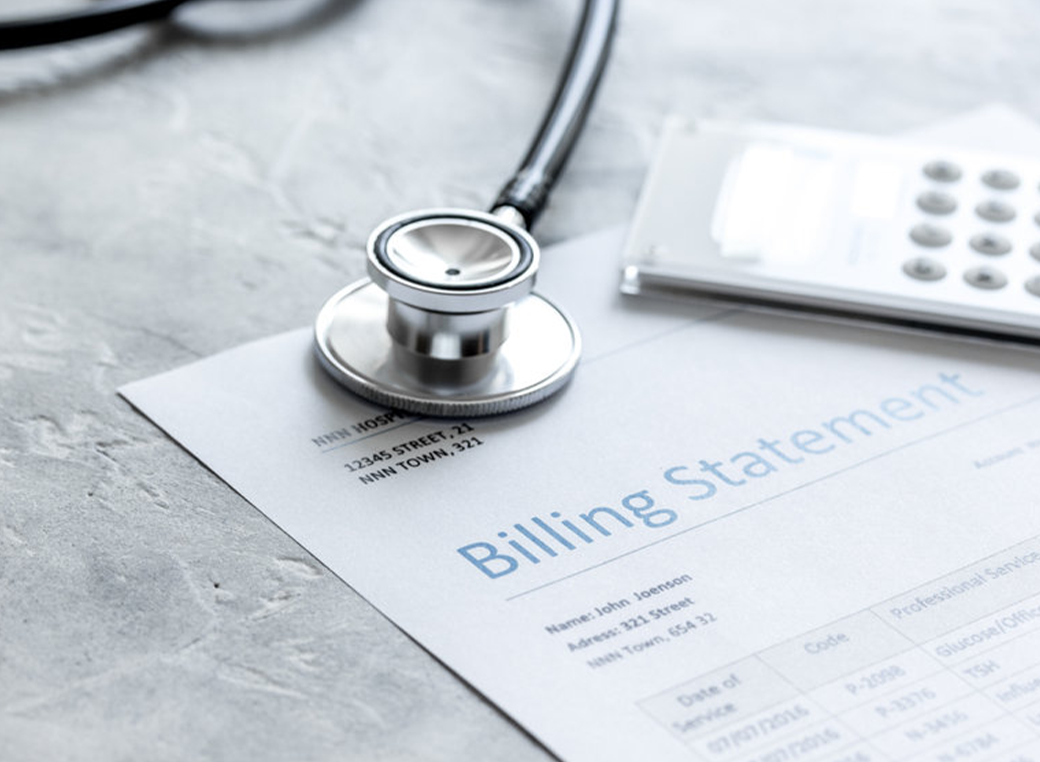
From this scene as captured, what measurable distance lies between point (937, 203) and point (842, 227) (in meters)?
0.05

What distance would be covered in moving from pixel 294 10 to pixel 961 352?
41 cm

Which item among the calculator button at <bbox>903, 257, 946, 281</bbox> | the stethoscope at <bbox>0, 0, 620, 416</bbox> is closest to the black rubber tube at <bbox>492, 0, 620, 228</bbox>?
the stethoscope at <bbox>0, 0, 620, 416</bbox>

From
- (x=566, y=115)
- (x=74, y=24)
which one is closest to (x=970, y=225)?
(x=566, y=115)

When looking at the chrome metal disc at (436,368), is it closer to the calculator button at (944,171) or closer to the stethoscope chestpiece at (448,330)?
the stethoscope chestpiece at (448,330)

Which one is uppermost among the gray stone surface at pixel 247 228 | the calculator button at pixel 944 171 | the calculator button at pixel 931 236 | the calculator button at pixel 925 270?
the calculator button at pixel 944 171

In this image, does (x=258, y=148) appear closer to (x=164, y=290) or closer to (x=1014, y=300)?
(x=164, y=290)

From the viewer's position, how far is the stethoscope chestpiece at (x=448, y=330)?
1.73 ft

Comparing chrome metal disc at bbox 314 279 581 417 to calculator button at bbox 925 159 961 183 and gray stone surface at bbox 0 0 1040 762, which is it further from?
calculator button at bbox 925 159 961 183

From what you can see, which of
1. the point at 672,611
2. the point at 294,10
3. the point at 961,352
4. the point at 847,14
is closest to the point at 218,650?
the point at 672,611

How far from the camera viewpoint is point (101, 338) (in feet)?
1.87

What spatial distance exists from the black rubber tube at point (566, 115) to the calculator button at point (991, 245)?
0.18m

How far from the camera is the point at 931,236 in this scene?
63 cm

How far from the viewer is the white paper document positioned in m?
0.42

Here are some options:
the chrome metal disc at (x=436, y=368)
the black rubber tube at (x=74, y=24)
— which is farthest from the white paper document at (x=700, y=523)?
the black rubber tube at (x=74, y=24)
